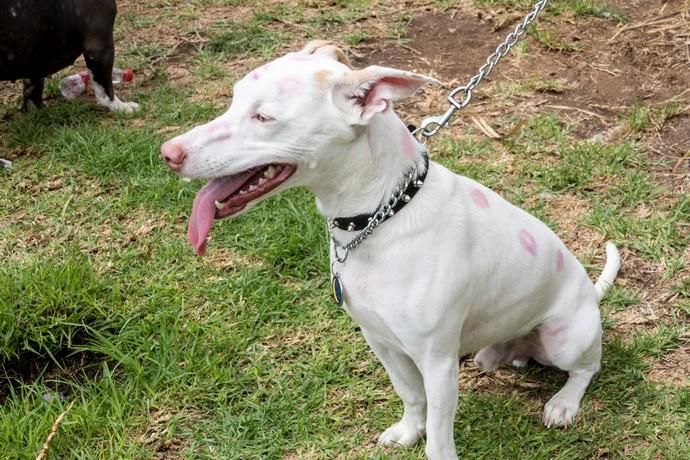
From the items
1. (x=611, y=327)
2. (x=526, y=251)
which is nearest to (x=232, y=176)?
(x=526, y=251)

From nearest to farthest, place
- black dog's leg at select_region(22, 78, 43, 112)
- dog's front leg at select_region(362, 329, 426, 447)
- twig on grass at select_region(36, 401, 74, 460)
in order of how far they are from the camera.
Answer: dog's front leg at select_region(362, 329, 426, 447), twig on grass at select_region(36, 401, 74, 460), black dog's leg at select_region(22, 78, 43, 112)

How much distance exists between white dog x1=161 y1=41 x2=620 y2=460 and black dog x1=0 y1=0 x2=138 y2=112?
309 cm

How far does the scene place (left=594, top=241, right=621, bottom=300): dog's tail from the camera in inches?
134

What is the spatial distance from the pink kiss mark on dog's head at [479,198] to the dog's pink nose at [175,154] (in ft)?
3.06

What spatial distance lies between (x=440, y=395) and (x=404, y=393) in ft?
1.21

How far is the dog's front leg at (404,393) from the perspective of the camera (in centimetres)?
278

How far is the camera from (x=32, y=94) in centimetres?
531

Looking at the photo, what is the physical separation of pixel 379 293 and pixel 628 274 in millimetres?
1723

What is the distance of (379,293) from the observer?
2418mm

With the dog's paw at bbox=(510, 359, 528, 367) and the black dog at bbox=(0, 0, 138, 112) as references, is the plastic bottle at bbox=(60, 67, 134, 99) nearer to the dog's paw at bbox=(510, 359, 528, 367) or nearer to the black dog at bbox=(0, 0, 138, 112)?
the black dog at bbox=(0, 0, 138, 112)

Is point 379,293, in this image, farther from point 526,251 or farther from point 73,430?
point 73,430

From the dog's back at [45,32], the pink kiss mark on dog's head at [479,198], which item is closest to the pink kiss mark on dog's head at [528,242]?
the pink kiss mark on dog's head at [479,198]

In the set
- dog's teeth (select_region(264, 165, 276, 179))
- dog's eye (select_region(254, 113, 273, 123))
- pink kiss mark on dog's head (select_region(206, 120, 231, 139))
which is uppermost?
dog's eye (select_region(254, 113, 273, 123))

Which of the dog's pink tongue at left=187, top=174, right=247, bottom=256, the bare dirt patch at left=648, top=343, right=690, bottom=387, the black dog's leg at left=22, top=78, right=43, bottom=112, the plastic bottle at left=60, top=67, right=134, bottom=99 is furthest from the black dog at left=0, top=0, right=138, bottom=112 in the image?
the bare dirt patch at left=648, top=343, right=690, bottom=387
